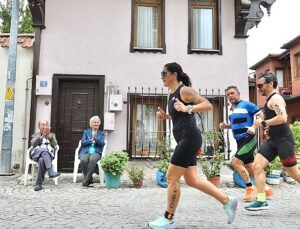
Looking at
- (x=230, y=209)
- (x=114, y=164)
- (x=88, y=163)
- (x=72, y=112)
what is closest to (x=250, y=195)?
(x=230, y=209)

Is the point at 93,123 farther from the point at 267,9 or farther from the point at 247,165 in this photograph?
the point at 267,9

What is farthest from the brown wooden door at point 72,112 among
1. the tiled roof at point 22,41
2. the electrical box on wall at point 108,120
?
the tiled roof at point 22,41

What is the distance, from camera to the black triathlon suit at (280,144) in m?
4.70

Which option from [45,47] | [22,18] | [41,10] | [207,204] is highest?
[22,18]

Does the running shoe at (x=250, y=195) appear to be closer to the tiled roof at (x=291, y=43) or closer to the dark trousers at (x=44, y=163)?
the dark trousers at (x=44, y=163)

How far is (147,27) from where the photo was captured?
9648 mm

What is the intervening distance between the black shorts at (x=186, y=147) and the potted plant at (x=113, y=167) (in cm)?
334

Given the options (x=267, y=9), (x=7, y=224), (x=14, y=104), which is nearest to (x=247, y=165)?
(x=7, y=224)

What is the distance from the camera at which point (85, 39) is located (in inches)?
363

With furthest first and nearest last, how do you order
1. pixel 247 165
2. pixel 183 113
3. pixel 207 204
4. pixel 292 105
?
pixel 292 105
pixel 247 165
pixel 207 204
pixel 183 113

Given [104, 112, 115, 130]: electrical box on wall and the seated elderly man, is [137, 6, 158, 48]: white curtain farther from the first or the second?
the seated elderly man

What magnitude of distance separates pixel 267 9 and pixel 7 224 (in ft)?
27.4

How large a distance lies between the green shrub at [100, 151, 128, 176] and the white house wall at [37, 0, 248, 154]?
1.77 m

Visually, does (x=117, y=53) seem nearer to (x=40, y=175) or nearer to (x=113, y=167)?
(x=113, y=167)
